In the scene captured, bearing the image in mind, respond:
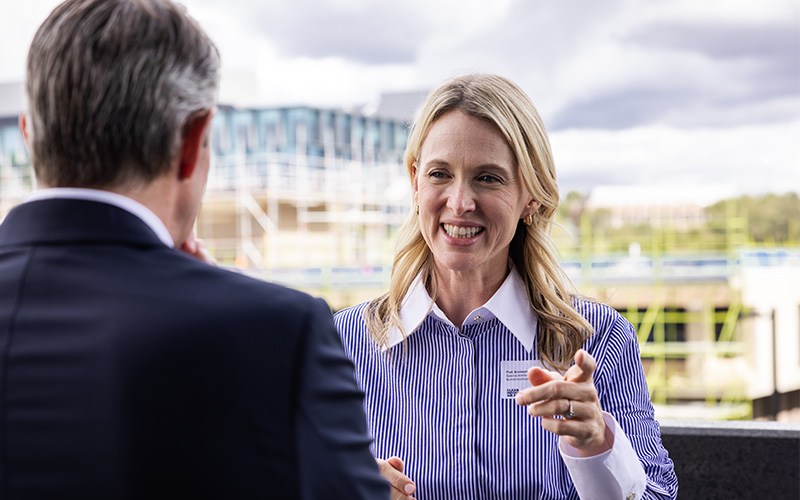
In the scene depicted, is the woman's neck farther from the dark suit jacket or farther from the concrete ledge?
the dark suit jacket

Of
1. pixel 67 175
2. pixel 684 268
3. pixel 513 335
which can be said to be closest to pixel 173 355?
pixel 67 175

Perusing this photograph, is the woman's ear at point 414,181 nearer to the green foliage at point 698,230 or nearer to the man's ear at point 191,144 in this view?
the man's ear at point 191,144

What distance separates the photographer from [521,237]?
6.21 feet

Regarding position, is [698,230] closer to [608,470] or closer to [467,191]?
[467,191]

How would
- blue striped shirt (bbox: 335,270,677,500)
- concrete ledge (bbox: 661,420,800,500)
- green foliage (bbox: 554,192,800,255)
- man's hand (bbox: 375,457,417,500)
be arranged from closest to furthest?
man's hand (bbox: 375,457,417,500) → blue striped shirt (bbox: 335,270,677,500) → concrete ledge (bbox: 661,420,800,500) → green foliage (bbox: 554,192,800,255)

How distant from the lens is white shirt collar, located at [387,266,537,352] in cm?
171

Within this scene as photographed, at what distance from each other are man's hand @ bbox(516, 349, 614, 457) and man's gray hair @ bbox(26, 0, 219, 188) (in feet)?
2.26

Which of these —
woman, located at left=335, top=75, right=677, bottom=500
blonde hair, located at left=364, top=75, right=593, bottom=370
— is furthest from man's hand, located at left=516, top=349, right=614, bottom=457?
blonde hair, located at left=364, top=75, right=593, bottom=370

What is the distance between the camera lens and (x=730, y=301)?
59.2 feet

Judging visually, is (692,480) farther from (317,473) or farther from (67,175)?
(67,175)

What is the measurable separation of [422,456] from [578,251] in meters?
21.3

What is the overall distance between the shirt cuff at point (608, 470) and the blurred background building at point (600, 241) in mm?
6903

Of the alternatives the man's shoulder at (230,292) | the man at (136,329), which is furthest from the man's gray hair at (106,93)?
the man's shoulder at (230,292)

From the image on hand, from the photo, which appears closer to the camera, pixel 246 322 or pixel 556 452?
pixel 246 322
